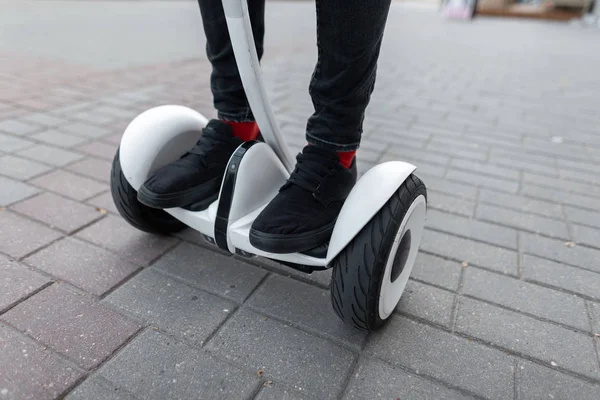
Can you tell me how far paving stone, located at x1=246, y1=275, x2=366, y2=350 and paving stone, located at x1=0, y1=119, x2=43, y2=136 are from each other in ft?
6.59

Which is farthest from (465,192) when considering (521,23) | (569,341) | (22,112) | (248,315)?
(521,23)

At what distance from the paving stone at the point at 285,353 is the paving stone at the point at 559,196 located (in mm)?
1617

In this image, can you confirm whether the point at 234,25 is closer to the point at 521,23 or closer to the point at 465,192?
the point at 465,192

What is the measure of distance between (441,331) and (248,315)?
1.94ft

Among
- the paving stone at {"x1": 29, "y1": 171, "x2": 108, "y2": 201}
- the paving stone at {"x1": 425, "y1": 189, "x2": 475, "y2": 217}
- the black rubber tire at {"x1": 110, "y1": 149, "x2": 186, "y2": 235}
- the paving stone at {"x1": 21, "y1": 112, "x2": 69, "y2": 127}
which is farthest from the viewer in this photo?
the paving stone at {"x1": 21, "y1": 112, "x2": 69, "y2": 127}

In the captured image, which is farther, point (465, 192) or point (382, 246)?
point (465, 192)

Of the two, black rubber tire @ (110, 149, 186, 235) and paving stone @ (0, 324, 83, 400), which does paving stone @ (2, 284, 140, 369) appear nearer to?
paving stone @ (0, 324, 83, 400)

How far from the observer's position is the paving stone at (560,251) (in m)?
1.74

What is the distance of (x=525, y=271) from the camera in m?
1.67

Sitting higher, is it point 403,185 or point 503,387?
point 403,185

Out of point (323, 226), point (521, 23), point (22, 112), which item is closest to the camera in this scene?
point (323, 226)

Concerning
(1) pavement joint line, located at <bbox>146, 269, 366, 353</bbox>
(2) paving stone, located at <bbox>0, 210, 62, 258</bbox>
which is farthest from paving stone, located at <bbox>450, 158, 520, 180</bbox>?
(2) paving stone, located at <bbox>0, 210, 62, 258</bbox>

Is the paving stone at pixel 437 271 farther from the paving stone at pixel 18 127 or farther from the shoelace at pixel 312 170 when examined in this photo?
the paving stone at pixel 18 127

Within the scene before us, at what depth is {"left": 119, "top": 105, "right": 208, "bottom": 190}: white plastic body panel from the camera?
1470 mm
